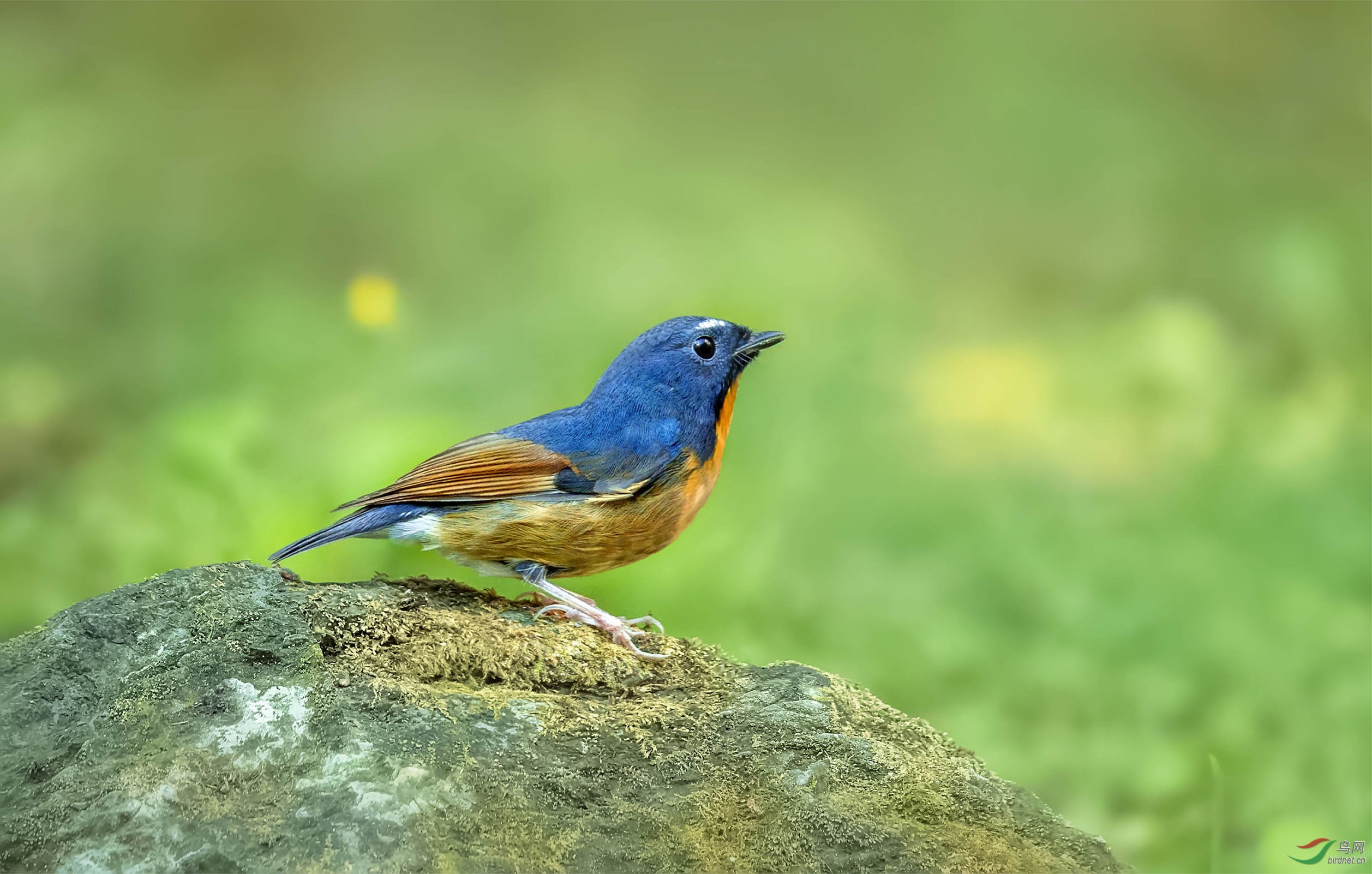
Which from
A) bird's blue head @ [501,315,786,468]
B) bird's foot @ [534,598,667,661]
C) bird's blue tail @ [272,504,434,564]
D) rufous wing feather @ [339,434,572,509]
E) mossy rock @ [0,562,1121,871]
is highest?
bird's blue head @ [501,315,786,468]

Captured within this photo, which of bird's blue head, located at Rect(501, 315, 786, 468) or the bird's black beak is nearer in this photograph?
bird's blue head, located at Rect(501, 315, 786, 468)

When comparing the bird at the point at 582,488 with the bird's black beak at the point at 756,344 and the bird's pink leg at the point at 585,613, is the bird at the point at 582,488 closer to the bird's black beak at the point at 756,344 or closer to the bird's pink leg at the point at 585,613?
the bird's pink leg at the point at 585,613

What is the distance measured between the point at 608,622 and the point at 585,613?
0.11 metres

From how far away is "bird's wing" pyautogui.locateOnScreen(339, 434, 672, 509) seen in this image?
426 centimetres

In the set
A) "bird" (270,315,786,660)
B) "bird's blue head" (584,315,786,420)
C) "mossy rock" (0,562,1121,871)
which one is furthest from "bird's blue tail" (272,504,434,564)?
"bird's blue head" (584,315,786,420)

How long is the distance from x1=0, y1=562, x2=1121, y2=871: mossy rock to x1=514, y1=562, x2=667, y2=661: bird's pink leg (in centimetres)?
22

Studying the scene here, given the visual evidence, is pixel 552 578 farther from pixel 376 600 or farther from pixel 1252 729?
pixel 1252 729

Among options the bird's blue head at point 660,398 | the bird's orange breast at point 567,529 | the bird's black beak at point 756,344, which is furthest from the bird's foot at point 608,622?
the bird's black beak at point 756,344

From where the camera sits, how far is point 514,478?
14.1 ft

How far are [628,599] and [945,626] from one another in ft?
5.30

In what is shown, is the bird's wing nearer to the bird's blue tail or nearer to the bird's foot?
the bird's blue tail

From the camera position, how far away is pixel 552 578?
4.48m

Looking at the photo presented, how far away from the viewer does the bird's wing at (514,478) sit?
4262 millimetres

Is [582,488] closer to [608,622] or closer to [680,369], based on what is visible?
[608,622]
